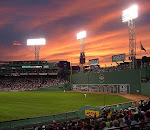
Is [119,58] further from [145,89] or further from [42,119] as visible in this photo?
[42,119]

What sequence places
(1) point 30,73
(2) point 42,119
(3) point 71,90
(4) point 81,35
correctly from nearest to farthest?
(2) point 42,119 < (4) point 81,35 < (3) point 71,90 < (1) point 30,73

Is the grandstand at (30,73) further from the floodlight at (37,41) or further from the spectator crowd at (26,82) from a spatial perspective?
the floodlight at (37,41)

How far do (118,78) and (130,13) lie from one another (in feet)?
51.2

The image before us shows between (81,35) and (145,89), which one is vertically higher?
(81,35)

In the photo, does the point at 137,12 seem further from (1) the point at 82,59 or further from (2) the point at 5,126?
(2) the point at 5,126

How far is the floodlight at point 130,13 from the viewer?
133 ft

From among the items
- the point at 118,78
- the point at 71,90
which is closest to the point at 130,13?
the point at 118,78

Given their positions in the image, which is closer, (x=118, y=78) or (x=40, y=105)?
(x=40, y=105)

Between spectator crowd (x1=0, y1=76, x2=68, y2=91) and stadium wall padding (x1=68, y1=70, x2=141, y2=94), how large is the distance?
12122mm

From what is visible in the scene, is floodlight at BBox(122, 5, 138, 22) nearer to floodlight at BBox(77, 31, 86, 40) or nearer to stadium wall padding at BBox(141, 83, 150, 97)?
stadium wall padding at BBox(141, 83, 150, 97)

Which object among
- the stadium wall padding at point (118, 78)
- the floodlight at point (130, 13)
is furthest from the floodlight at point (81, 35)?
the floodlight at point (130, 13)

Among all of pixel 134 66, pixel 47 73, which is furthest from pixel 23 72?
pixel 134 66

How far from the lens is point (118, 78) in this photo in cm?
4628

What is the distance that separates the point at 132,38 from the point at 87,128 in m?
37.6
